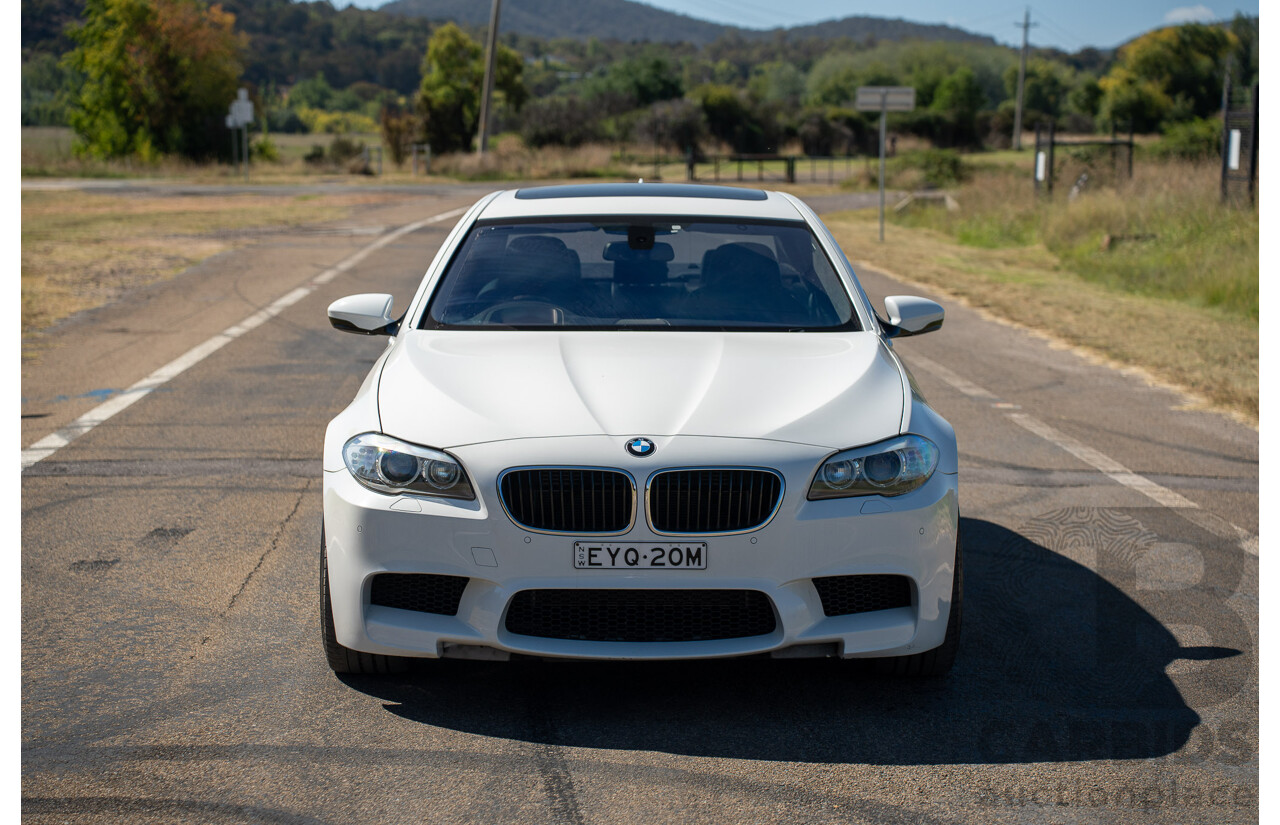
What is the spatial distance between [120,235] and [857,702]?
64.1 ft

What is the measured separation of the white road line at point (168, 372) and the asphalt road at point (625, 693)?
222mm

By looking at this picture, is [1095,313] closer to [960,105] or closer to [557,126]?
[557,126]

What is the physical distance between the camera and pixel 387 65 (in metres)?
178

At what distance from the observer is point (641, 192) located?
225 inches

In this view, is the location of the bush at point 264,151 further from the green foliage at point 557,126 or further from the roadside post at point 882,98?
the roadside post at point 882,98

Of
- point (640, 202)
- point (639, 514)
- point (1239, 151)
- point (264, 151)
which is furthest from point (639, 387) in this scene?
point (264, 151)

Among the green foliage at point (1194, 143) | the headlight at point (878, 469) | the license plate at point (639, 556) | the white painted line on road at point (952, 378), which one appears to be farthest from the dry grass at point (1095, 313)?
the green foliage at point (1194, 143)

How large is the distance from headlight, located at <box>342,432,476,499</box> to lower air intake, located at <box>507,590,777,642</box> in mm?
387

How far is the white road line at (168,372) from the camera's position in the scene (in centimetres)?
714

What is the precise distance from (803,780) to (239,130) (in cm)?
6050

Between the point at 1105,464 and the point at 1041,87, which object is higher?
the point at 1041,87

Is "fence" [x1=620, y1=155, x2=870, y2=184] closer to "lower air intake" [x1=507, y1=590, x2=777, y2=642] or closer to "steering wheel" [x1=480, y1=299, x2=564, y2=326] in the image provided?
"steering wheel" [x1=480, y1=299, x2=564, y2=326]
